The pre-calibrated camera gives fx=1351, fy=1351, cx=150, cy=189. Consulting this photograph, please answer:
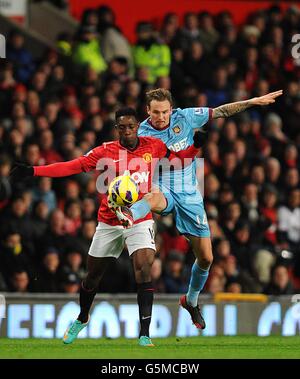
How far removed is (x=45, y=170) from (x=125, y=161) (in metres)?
0.71

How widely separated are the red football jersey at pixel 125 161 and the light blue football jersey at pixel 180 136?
40 centimetres

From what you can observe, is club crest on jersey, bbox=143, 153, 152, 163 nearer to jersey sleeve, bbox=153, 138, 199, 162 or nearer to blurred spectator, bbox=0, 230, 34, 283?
jersey sleeve, bbox=153, 138, 199, 162

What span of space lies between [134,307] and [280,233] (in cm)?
409

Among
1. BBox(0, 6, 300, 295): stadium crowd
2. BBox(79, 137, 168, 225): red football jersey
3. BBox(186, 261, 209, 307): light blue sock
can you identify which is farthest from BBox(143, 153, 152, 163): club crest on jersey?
BBox(0, 6, 300, 295): stadium crowd

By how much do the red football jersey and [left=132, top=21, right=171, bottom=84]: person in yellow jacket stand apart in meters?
7.61

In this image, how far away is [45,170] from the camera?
11859 millimetres

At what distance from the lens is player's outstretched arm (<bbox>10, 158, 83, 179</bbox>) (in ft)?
38.5

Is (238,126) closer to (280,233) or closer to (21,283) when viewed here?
Answer: (280,233)

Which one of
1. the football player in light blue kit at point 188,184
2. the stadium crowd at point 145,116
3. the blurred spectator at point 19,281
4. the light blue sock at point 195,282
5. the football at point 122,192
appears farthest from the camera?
the stadium crowd at point 145,116

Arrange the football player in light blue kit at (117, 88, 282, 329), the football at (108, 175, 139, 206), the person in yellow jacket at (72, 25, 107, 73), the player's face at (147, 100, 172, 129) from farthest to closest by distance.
A: the person in yellow jacket at (72, 25, 107, 73) → the football player in light blue kit at (117, 88, 282, 329) → the player's face at (147, 100, 172, 129) → the football at (108, 175, 139, 206)

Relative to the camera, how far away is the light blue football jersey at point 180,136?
12.5 metres

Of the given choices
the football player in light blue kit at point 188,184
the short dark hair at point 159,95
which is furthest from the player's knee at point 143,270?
the short dark hair at point 159,95

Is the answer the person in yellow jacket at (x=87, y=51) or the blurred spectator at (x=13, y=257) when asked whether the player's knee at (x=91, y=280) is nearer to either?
the blurred spectator at (x=13, y=257)
